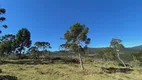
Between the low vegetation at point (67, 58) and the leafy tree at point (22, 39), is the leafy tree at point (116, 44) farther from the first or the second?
the leafy tree at point (22, 39)

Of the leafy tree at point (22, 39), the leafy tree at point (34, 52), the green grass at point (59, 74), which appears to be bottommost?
the green grass at point (59, 74)

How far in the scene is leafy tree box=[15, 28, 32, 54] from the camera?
238 feet

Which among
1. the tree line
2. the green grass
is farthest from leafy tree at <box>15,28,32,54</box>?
the green grass

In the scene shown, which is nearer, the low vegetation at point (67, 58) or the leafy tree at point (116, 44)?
the low vegetation at point (67, 58)

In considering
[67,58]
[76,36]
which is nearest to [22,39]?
[67,58]

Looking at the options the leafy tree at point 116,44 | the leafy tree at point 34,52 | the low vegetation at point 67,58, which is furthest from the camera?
the leafy tree at point 34,52

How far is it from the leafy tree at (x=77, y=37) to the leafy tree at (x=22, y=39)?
37.6 meters

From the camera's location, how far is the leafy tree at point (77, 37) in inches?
1604

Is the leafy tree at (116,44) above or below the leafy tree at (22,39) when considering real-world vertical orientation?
below

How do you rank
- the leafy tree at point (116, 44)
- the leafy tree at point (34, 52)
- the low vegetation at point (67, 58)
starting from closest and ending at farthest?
the low vegetation at point (67, 58)
the leafy tree at point (116, 44)
the leafy tree at point (34, 52)

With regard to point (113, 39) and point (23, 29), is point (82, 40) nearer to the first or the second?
point (113, 39)

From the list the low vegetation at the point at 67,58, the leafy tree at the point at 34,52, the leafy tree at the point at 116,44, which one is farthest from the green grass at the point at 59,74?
the leafy tree at the point at 34,52

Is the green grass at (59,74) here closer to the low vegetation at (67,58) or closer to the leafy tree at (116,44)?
the low vegetation at (67,58)

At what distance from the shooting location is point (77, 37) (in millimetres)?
41562
